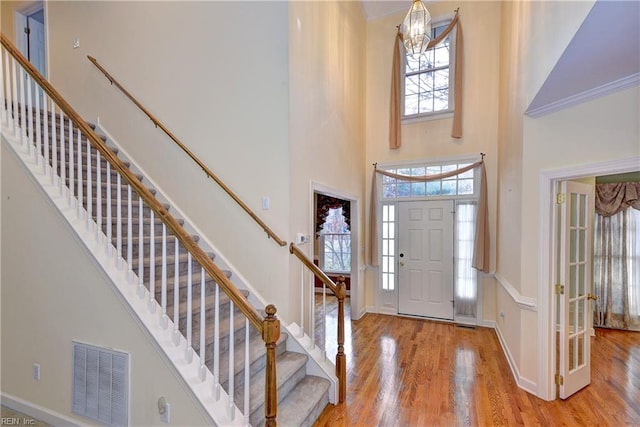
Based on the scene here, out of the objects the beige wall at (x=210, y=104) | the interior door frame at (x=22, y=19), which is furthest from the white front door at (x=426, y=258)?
the interior door frame at (x=22, y=19)

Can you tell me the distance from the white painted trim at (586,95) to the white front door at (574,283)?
2.25 ft

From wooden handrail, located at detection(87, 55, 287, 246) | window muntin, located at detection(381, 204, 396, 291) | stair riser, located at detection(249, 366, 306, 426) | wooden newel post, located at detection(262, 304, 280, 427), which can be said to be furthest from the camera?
window muntin, located at detection(381, 204, 396, 291)

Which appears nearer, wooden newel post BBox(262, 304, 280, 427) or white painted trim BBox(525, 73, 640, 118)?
wooden newel post BBox(262, 304, 280, 427)

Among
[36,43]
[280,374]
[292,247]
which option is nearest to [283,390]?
[280,374]

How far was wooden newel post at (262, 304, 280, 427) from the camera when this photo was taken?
160 centimetres

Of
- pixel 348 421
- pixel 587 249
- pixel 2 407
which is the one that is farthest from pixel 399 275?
pixel 2 407

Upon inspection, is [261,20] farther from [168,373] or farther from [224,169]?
[168,373]

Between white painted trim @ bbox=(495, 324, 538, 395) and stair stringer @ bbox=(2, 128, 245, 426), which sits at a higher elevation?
stair stringer @ bbox=(2, 128, 245, 426)

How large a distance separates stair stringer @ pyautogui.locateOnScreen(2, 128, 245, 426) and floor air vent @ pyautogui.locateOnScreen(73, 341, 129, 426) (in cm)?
35

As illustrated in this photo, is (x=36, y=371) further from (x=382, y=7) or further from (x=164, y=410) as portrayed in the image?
(x=382, y=7)

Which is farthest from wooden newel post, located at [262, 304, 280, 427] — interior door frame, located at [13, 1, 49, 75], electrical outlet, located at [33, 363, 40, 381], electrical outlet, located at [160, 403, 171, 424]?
interior door frame, located at [13, 1, 49, 75]

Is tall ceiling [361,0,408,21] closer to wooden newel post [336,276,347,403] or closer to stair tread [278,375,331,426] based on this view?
wooden newel post [336,276,347,403]

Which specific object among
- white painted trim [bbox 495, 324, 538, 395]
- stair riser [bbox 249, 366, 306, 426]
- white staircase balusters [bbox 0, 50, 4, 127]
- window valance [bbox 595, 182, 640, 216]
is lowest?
white painted trim [bbox 495, 324, 538, 395]

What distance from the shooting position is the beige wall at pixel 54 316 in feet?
6.35
